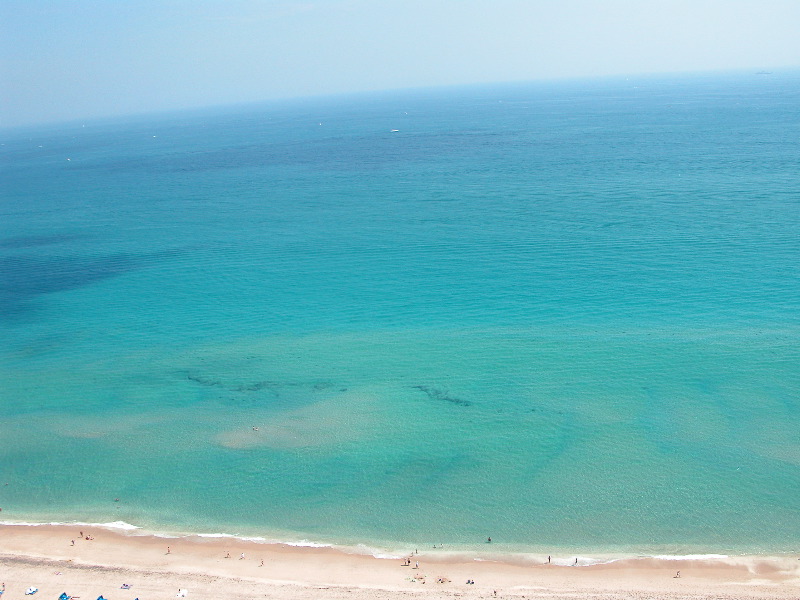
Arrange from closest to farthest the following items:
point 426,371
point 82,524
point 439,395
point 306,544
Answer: point 306,544 < point 82,524 < point 439,395 < point 426,371

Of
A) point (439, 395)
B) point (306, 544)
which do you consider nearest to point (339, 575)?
point (306, 544)

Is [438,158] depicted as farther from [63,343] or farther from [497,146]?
[63,343]

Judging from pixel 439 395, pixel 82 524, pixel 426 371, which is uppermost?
pixel 426 371

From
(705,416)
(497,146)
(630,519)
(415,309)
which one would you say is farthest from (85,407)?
(497,146)

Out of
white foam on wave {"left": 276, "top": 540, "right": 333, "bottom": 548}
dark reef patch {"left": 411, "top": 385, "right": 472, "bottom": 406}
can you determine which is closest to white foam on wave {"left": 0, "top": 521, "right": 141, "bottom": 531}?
white foam on wave {"left": 276, "top": 540, "right": 333, "bottom": 548}

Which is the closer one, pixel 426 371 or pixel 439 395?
pixel 439 395

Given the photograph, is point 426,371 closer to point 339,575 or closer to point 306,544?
point 306,544

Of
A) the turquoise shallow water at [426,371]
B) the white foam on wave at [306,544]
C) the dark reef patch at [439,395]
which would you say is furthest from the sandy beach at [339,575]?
the dark reef patch at [439,395]

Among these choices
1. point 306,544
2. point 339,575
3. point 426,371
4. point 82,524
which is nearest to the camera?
point 339,575
